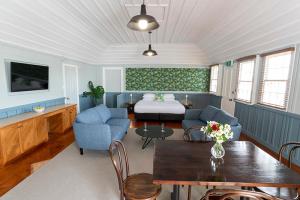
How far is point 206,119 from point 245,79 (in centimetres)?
189

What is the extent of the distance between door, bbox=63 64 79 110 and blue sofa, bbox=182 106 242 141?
407 centimetres

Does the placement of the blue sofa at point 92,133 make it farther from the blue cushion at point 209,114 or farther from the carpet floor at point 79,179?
the blue cushion at point 209,114

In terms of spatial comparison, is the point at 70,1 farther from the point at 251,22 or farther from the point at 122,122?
the point at 251,22

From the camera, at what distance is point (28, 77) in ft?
12.8

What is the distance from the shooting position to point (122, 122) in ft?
13.3

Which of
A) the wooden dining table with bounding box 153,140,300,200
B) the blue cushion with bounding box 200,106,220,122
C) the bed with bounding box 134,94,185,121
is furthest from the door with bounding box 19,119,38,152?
the blue cushion with bounding box 200,106,220,122

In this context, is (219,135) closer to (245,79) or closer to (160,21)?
(160,21)

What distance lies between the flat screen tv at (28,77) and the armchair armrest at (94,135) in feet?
5.91

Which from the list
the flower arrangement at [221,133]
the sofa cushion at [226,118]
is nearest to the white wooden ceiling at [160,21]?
the sofa cushion at [226,118]

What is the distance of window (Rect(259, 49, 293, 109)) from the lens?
3.34 metres

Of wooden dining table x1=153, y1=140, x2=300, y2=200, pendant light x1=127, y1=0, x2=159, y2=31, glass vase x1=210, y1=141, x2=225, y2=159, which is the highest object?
pendant light x1=127, y1=0, x2=159, y2=31

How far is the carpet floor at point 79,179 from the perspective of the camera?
2150 mm

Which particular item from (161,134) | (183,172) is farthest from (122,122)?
(183,172)

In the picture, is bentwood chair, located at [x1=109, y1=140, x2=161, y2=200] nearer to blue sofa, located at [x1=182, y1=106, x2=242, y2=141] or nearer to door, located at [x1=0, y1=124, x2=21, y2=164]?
blue sofa, located at [x1=182, y1=106, x2=242, y2=141]
